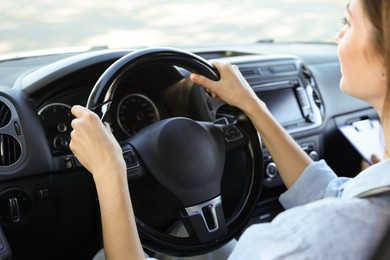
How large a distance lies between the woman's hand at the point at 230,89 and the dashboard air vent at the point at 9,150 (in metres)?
0.50

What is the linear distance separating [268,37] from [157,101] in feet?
4.85

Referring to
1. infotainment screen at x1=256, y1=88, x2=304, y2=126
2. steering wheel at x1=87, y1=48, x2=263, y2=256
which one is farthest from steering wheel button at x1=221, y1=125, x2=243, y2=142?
infotainment screen at x1=256, y1=88, x2=304, y2=126

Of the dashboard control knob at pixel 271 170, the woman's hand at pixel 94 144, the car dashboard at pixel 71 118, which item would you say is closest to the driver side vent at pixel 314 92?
the car dashboard at pixel 71 118

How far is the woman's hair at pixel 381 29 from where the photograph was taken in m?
0.89

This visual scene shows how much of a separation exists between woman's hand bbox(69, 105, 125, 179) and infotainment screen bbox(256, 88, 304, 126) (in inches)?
34.6

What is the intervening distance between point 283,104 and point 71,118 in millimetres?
834

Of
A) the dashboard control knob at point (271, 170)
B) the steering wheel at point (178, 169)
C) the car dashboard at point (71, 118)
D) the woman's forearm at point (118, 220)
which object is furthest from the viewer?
the dashboard control knob at point (271, 170)

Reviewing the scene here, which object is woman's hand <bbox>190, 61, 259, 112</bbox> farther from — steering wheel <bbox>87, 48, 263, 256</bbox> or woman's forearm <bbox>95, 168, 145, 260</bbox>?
woman's forearm <bbox>95, 168, 145, 260</bbox>

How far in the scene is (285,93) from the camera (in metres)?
1.96

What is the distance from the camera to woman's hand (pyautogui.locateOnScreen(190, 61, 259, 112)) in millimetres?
1402

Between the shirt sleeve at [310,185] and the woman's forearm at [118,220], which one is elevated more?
the woman's forearm at [118,220]

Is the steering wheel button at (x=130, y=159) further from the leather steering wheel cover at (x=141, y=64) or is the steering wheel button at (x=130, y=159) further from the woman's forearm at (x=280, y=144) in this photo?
the woman's forearm at (x=280, y=144)

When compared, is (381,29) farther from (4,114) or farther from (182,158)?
(4,114)

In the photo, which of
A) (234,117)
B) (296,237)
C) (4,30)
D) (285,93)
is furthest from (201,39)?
(296,237)
